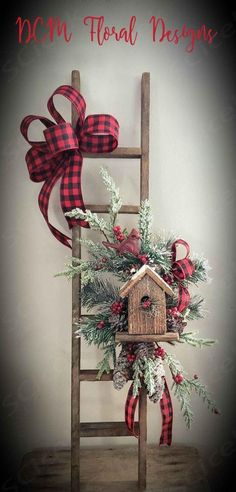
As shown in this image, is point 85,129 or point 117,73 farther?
point 117,73

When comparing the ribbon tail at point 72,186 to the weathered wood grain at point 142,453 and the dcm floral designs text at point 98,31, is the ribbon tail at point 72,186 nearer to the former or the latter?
the dcm floral designs text at point 98,31

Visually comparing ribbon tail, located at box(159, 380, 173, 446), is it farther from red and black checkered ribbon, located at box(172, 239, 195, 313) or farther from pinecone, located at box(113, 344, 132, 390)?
red and black checkered ribbon, located at box(172, 239, 195, 313)

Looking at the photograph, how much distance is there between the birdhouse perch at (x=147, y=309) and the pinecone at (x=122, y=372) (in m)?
0.11

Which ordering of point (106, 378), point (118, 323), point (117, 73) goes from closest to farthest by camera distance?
point (118, 323) < point (106, 378) < point (117, 73)

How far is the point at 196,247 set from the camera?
4.15ft

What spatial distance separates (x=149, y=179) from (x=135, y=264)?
0.36 m

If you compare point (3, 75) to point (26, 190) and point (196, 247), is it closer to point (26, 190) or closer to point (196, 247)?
point (26, 190)

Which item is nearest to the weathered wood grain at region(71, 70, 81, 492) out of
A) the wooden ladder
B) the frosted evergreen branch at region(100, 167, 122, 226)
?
the wooden ladder

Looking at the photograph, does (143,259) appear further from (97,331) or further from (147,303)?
(97,331)

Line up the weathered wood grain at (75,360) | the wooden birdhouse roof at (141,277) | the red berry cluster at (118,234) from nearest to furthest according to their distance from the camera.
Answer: the wooden birdhouse roof at (141,277) → the red berry cluster at (118,234) → the weathered wood grain at (75,360)

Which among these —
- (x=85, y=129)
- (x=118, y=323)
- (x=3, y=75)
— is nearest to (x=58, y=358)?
(x=118, y=323)

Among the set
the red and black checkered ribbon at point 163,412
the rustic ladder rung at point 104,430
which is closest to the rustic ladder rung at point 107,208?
the red and black checkered ribbon at point 163,412

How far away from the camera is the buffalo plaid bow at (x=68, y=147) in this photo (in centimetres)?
102

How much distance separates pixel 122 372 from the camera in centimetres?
99
